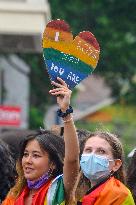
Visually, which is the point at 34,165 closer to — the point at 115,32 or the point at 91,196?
the point at 91,196

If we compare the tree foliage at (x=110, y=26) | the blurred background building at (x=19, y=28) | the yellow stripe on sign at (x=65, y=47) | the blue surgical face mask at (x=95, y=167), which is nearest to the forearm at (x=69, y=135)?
the blue surgical face mask at (x=95, y=167)

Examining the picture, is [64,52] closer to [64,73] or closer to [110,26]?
[64,73]

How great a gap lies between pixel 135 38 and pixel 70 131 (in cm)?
1837

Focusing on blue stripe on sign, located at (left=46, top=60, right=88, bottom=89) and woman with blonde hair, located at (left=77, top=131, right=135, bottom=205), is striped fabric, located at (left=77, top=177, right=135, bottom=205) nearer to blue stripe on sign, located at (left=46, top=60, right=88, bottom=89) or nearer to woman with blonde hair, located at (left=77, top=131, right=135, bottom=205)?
woman with blonde hair, located at (left=77, top=131, right=135, bottom=205)

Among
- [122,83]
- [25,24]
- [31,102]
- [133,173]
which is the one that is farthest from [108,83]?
[133,173]

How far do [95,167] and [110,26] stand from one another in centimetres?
1785

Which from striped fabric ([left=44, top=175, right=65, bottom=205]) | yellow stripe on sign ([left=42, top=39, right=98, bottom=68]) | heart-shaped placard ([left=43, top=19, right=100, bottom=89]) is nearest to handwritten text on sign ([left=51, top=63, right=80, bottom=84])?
heart-shaped placard ([left=43, top=19, right=100, bottom=89])

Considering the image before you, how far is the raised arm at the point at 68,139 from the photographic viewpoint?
6.34m

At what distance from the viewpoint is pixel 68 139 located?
20.9ft

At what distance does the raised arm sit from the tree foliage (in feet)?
55.6

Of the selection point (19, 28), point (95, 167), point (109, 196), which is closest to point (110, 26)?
point (19, 28)

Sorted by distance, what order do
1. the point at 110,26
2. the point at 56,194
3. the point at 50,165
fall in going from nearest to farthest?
the point at 56,194 → the point at 50,165 → the point at 110,26

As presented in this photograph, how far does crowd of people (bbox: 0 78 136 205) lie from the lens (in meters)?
6.35

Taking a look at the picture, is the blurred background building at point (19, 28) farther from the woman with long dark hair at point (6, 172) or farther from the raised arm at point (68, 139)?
the raised arm at point (68, 139)
